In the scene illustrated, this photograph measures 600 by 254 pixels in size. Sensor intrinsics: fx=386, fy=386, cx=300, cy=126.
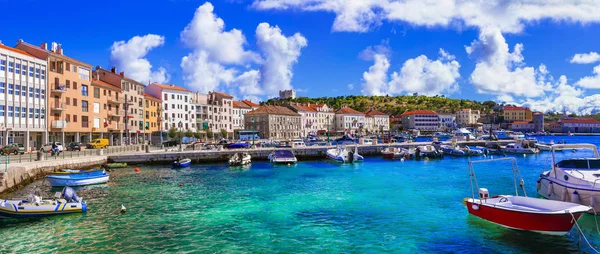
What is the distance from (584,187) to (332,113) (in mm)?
169552

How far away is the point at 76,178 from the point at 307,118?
140 meters

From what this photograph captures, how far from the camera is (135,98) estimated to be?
86.6 m

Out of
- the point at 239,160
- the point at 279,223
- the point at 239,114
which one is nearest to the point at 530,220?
the point at 279,223

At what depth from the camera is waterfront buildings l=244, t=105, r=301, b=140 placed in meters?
142

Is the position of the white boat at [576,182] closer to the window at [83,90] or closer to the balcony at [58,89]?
the balcony at [58,89]

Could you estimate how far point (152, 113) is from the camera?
96125 mm

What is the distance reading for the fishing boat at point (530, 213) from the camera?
16.1 m

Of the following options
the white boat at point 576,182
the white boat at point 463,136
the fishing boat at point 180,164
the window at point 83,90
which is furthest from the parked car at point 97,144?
the white boat at point 463,136

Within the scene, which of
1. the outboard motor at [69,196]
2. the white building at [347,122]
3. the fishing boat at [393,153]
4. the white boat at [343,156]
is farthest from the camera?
the white building at [347,122]

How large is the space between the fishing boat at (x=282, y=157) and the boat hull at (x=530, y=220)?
128 feet

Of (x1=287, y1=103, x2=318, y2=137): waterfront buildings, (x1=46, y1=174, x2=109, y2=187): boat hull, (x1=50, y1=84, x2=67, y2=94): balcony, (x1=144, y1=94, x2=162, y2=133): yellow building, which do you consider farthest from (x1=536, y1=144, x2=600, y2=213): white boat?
(x1=287, y1=103, x2=318, y2=137): waterfront buildings

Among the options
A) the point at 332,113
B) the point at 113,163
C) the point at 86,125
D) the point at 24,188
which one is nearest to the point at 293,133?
the point at 332,113

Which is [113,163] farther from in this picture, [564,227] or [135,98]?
[564,227]

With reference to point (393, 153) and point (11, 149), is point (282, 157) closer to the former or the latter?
point (393, 153)
